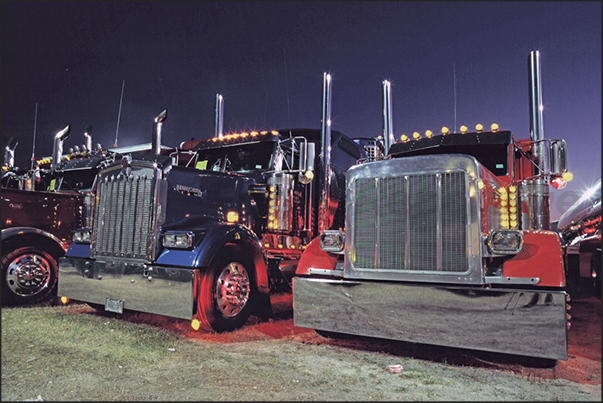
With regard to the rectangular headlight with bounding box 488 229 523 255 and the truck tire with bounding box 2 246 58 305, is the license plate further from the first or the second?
the rectangular headlight with bounding box 488 229 523 255

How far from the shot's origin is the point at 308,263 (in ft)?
14.7

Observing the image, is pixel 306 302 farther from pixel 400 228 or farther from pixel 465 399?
pixel 465 399

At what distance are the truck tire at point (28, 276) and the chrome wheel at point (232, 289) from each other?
353cm

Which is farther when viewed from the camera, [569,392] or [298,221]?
[298,221]

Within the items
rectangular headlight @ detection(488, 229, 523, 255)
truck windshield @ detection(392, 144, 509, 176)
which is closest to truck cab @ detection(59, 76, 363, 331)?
truck windshield @ detection(392, 144, 509, 176)

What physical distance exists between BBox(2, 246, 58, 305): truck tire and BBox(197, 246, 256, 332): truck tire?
3495mm

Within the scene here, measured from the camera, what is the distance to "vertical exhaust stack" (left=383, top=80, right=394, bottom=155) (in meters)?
7.56

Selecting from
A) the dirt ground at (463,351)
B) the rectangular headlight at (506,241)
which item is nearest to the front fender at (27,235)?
the dirt ground at (463,351)

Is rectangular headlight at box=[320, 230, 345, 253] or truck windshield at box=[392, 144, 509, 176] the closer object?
rectangular headlight at box=[320, 230, 345, 253]

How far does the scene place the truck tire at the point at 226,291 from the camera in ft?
15.4

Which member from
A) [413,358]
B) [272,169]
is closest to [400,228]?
[413,358]

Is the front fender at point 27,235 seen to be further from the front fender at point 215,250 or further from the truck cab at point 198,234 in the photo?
the front fender at point 215,250

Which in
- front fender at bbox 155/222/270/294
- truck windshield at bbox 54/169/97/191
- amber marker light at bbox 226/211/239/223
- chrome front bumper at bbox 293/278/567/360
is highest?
truck windshield at bbox 54/169/97/191

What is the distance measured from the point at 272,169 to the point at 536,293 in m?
4.25
